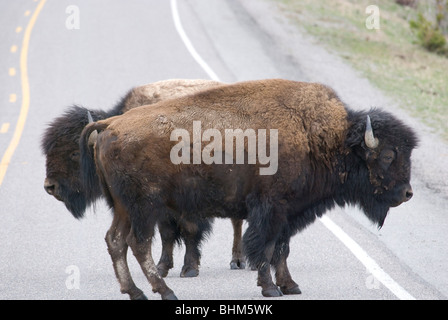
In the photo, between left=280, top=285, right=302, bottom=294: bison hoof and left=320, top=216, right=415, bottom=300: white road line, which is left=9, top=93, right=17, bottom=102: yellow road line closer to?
left=320, top=216, right=415, bottom=300: white road line

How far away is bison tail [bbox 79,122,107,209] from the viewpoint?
7.81 metres

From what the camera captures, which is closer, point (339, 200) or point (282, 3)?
point (339, 200)

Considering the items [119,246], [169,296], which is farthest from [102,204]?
[169,296]

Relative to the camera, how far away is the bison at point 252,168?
743 cm

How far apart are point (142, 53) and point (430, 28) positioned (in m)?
8.67

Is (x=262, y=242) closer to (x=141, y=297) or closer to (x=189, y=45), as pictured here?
(x=141, y=297)

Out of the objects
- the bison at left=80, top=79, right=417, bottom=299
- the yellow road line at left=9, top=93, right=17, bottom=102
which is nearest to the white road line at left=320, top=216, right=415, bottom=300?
the bison at left=80, top=79, right=417, bottom=299

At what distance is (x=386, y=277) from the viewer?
26.6 ft

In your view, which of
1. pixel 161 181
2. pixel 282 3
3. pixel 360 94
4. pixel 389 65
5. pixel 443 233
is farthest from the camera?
pixel 282 3

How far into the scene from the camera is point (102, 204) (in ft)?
41.3

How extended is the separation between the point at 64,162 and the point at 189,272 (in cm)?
182

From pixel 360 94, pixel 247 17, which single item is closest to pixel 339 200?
pixel 360 94

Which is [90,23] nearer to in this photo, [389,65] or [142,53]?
[142,53]

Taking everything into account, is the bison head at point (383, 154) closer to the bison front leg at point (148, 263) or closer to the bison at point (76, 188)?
the bison at point (76, 188)
